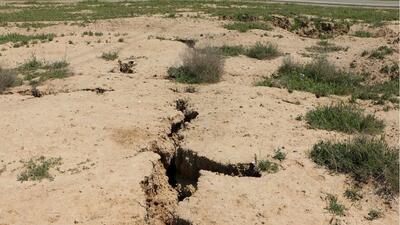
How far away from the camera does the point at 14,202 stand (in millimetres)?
5285

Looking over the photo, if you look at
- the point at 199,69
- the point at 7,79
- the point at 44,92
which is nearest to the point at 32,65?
the point at 7,79

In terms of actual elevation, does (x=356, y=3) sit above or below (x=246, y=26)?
below

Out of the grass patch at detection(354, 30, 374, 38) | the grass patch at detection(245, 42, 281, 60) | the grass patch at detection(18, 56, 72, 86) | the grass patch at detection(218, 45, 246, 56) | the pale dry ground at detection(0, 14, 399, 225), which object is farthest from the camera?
the grass patch at detection(354, 30, 374, 38)

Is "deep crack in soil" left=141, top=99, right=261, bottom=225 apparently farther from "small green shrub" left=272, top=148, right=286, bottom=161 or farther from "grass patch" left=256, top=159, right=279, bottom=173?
"small green shrub" left=272, top=148, right=286, bottom=161

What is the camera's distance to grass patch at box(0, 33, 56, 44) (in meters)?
14.2

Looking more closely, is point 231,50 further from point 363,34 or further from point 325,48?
point 363,34

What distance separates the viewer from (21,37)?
579 inches

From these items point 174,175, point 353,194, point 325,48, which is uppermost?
point 353,194

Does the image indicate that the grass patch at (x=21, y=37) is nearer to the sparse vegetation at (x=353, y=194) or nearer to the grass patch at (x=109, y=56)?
the grass patch at (x=109, y=56)

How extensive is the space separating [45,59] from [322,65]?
6786mm

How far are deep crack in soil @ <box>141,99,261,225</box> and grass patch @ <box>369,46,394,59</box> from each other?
280 inches

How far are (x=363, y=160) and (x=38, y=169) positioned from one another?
13.2ft

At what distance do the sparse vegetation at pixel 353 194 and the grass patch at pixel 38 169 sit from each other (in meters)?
3.44

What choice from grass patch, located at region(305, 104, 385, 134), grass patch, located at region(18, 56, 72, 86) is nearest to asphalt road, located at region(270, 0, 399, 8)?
grass patch, located at region(18, 56, 72, 86)
